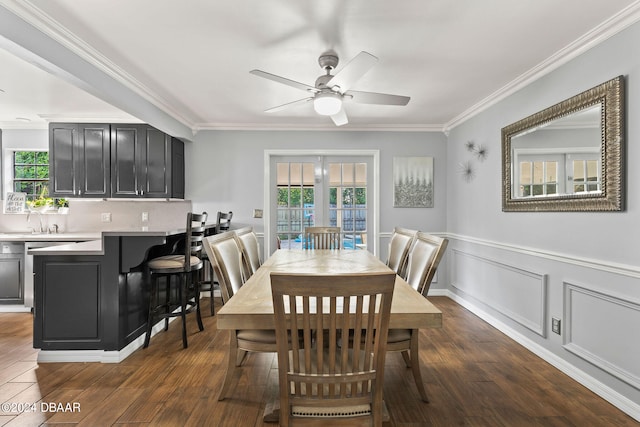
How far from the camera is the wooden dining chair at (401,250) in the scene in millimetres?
2490

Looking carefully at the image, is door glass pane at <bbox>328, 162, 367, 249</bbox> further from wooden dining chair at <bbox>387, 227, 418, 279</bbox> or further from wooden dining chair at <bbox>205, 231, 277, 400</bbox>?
wooden dining chair at <bbox>205, 231, 277, 400</bbox>

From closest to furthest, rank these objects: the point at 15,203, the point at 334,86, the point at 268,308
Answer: the point at 268,308
the point at 334,86
the point at 15,203

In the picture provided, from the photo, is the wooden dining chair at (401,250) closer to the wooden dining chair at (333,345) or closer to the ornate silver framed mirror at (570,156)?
the ornate silver framed mirror at (570,156)

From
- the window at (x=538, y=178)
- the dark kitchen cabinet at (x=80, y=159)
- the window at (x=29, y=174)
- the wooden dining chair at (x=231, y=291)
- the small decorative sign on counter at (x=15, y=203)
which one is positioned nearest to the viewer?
the wooden dining chair at (x=231, y=291)

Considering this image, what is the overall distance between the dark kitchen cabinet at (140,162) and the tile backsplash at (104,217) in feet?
1.31

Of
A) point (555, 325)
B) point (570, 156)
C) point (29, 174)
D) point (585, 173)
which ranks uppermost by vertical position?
point (29, 174)

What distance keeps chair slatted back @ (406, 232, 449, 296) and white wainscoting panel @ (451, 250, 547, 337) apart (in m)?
1.31

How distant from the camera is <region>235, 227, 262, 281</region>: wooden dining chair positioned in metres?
2.49

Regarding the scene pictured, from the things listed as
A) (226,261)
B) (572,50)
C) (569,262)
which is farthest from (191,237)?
(572,50)

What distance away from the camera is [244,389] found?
217cm

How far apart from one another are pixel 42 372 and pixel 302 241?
2997 millimetres

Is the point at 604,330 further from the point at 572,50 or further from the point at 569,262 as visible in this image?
the point at 572,50

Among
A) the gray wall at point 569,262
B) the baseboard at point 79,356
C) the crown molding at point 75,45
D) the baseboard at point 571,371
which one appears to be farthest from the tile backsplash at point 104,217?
the baseboard at point 571,371

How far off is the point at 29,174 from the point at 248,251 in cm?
396
